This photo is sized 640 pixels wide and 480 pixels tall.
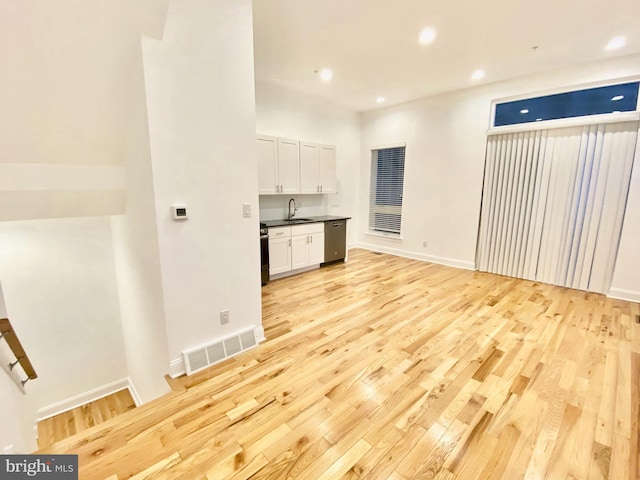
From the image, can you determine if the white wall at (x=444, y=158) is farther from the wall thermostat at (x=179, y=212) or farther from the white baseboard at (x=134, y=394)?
the white baseboard at (x=134, y=394)

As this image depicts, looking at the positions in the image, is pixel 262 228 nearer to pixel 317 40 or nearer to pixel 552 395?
pixel 317 40

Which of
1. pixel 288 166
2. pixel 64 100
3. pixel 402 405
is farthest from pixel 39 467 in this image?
pixel 288 166

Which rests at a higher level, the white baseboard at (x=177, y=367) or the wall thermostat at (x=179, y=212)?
the wall thermostat at (x=179, y=212)

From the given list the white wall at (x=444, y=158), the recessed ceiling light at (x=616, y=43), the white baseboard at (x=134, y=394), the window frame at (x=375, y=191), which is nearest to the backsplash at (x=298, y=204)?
the window frame at (x=375, y=191)

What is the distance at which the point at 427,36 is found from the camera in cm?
305

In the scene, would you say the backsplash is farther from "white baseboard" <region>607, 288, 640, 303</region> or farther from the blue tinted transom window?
"white baseboard" <region>607, 288, 640, 303</region>

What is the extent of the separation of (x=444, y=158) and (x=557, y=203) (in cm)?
183

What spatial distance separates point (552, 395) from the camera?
6.72 ft

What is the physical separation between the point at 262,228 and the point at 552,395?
3588 millimetres

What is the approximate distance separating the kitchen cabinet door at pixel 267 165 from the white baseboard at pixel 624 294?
4.89m

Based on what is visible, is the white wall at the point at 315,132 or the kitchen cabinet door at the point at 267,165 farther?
the white wall at the point at 315,132

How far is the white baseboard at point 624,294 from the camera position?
364 centimetres

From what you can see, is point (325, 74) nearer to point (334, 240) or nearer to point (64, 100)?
point (334, 240)

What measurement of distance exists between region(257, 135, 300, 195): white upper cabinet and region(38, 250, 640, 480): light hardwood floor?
2136mm
